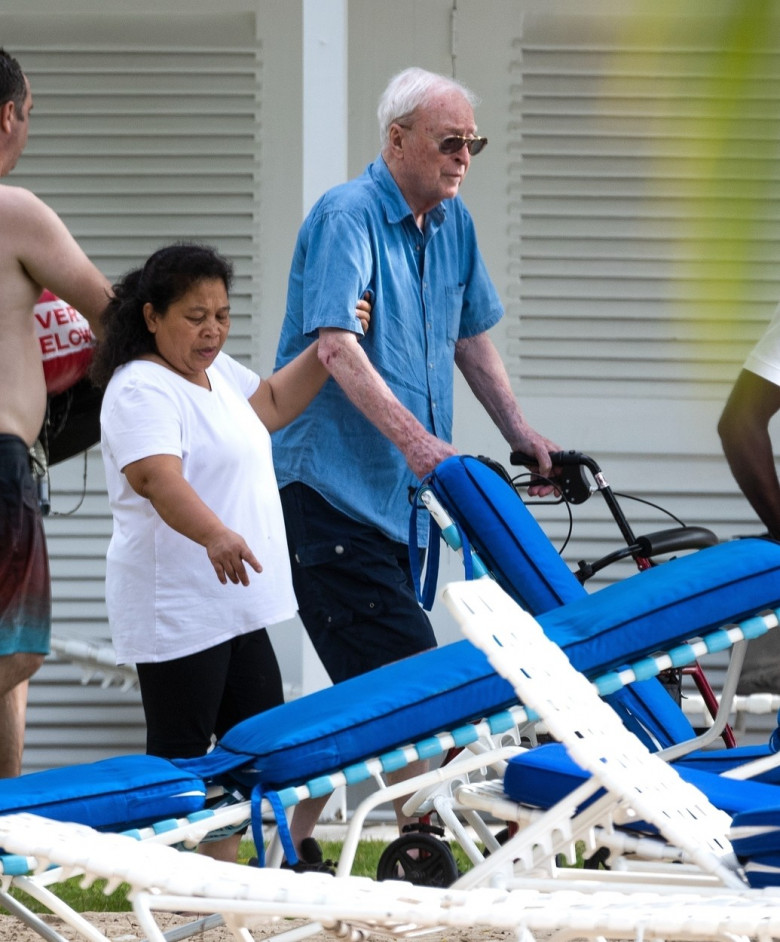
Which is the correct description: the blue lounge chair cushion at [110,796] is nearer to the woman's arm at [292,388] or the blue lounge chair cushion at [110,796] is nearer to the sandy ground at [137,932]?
the sandy ground at [137,932]

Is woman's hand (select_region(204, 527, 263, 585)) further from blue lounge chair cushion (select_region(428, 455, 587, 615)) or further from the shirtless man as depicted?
the shirtless man

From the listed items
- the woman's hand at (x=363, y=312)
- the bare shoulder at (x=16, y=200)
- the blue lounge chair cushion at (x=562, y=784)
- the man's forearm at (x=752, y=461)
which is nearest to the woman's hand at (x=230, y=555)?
the blue lounge chair cushion at (x=562, y=784)

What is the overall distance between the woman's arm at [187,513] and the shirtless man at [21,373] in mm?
394

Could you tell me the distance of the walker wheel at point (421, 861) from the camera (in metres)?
3.07

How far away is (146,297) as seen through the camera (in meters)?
3.04

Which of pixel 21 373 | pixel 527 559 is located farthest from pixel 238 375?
pixel 527 559

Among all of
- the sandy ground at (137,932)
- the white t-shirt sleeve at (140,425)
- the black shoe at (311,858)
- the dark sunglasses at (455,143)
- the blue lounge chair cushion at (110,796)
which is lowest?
the sandy ground at (137,932)

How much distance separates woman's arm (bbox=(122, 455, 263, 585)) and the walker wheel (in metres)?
0.79

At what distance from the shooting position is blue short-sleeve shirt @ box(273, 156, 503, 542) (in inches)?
135

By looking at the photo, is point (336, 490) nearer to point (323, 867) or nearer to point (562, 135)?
point (323, 867)

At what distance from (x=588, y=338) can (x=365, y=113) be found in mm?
1245

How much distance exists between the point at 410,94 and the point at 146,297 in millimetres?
947

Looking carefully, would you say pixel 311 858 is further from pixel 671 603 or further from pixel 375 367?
pixel 375 367

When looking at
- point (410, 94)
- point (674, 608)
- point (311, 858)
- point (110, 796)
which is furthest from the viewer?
point (410, 94)
